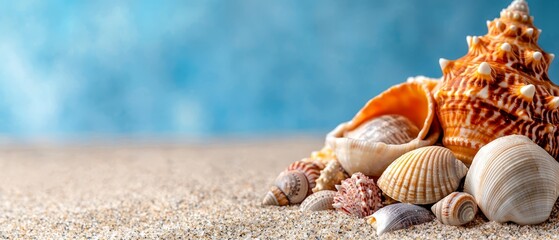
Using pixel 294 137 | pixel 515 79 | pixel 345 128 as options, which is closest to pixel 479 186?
pixel 515 79

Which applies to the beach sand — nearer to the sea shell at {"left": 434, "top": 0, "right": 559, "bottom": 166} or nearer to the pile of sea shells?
the pile of sea shells

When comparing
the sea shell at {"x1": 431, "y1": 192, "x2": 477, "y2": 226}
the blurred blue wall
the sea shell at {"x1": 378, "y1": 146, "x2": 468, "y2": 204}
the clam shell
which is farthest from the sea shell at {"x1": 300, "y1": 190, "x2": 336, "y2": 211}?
the blurred blue wall

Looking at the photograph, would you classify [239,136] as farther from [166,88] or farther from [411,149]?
[411,149]

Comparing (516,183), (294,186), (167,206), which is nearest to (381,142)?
(294,186)

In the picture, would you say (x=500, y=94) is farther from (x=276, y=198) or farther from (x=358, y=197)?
(x=276, y=198)

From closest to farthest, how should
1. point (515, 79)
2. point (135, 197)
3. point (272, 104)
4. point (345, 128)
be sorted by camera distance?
point (515, 79)
point (345, 128)
point (135, 197)
point (272, 104)

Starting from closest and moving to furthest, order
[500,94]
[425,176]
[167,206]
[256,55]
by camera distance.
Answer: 1. [425,176]
2. [500,94]
3. [167,206]
4. [256,55]
